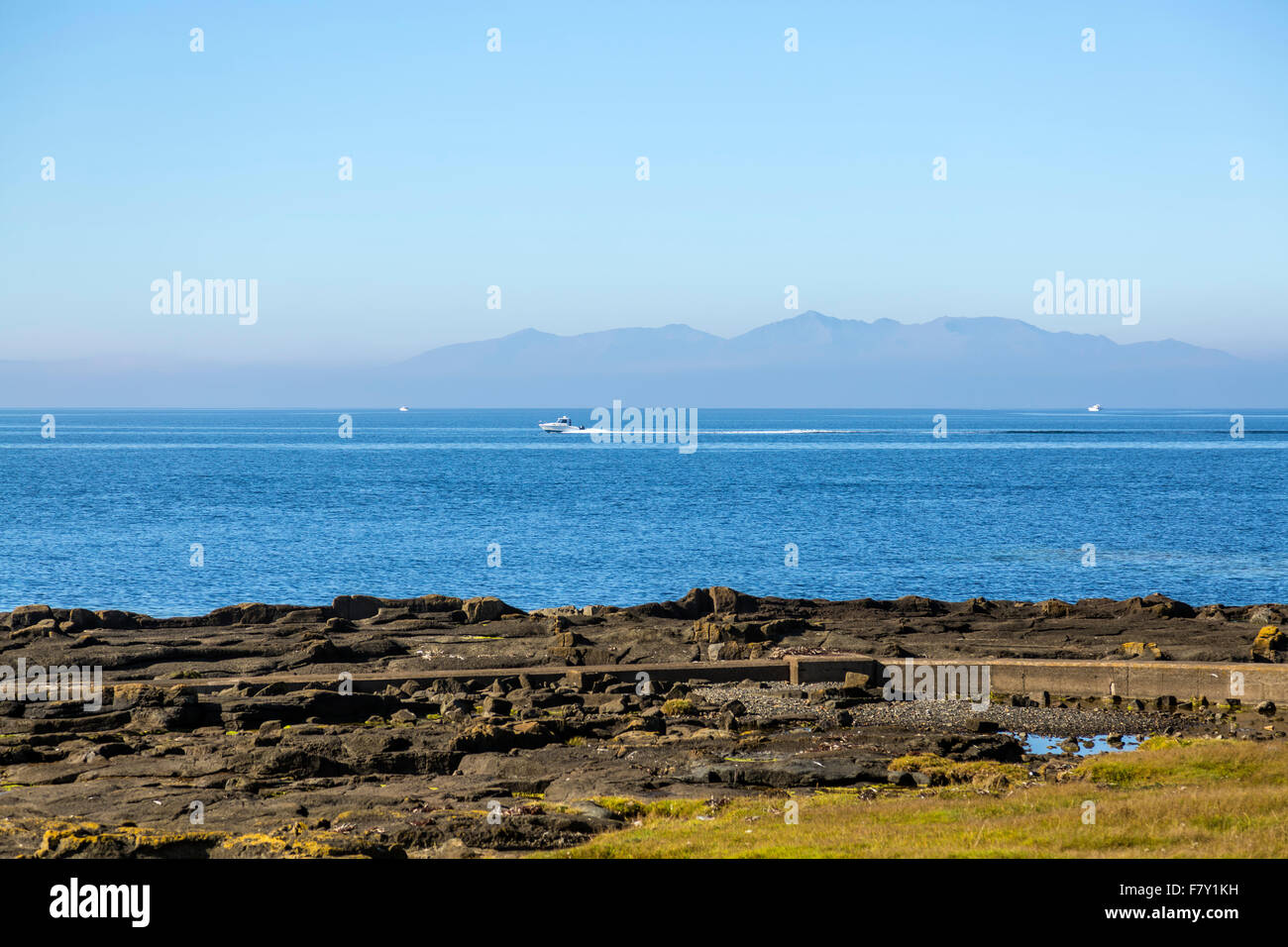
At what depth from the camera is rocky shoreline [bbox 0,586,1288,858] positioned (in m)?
17.7

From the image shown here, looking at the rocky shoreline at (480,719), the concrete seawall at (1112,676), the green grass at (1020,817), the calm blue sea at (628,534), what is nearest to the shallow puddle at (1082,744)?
the rocky shoreline at (480,719)

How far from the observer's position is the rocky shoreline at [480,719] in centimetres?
1770

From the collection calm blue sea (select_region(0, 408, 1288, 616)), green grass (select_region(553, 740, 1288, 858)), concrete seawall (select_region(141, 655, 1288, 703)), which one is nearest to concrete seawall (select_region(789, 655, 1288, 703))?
Answer: concrete seawall (select_region(141, 655, 1288, 703))

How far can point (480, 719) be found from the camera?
25891 millimetres

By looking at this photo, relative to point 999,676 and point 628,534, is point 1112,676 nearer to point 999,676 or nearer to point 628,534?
point 999,676

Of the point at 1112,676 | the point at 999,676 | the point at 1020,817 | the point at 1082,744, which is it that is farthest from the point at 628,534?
the point at 1020,817

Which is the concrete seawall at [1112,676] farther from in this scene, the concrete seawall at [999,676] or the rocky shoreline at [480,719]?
the rocky shoreline at [480,719]

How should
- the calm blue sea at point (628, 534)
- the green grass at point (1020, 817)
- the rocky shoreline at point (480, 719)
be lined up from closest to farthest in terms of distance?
A: the green grass at point (1020, 817)
the rocky shoreline at point (480, 719)
the calm blue sea at point (628, 534)

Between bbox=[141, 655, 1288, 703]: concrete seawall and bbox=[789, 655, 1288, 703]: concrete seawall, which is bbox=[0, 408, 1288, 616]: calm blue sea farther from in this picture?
bbox=[789, 655, 1288, 703]: concrete seawall

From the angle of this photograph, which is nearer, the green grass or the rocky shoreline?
the green grass

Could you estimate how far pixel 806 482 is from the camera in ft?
462

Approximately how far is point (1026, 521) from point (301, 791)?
84.9m
